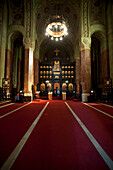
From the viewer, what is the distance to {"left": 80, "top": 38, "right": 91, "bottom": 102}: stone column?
39.9ft

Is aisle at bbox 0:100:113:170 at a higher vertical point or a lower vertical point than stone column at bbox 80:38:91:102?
lower

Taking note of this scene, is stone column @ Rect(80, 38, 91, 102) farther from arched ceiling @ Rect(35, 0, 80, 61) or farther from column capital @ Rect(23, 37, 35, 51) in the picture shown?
column capital @ Rect(23, 37, 35, 51)

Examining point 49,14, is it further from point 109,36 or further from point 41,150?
point 41,150

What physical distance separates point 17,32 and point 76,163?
16.6 m

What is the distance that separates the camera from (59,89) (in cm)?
2320

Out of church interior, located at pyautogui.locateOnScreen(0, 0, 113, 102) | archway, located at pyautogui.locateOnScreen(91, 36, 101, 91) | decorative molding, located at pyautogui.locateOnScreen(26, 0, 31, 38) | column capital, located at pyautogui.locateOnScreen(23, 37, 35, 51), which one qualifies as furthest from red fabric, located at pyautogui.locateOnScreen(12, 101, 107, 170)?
archway, located at pyautogui.locateOnScreen(91, 36, 101, 91)

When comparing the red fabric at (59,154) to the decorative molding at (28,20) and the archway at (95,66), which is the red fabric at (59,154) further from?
the archway at (95,66)

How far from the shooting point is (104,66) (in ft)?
44.7

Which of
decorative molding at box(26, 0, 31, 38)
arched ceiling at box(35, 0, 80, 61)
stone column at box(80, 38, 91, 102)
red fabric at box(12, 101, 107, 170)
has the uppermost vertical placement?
arched ceiling at box(35, 0, 80, 61)

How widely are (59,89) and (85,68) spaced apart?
11426 millimetres

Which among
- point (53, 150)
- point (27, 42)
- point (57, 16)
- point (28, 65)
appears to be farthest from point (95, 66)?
point (53, 150)

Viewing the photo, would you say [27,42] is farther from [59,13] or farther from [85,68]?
[59,13]

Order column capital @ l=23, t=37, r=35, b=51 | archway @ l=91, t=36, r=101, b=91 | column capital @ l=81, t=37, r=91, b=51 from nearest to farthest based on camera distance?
column capital @ l=81, t=37, r=91, b=51, column capital @ l=23, t=37, r=35, b=51, archway @ l=91, t=36, r=101, b=91

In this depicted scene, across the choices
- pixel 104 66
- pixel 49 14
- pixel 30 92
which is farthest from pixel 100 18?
pixel 30 92
